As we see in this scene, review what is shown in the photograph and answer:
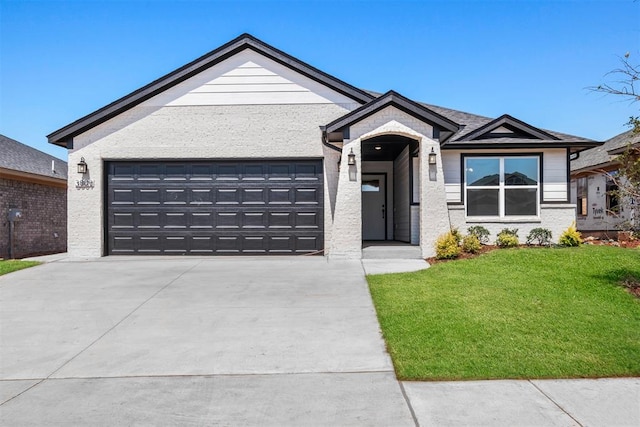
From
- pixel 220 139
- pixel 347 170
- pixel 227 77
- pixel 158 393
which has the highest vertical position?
pixel 227 77

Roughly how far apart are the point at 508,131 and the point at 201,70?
357 inches

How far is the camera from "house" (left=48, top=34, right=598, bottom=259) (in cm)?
1151

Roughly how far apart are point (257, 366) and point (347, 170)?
6.65 meters

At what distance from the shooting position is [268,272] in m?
8.95

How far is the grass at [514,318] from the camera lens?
161 inches

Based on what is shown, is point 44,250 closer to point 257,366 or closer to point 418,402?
point 257,366

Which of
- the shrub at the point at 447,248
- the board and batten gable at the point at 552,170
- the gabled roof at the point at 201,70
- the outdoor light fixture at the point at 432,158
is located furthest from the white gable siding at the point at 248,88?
the shrub at the point at 447,248

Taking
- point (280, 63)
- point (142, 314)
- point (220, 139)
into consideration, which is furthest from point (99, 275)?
point (280, 63)

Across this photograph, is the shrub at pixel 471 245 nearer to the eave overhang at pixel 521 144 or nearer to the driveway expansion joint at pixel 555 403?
the eave overhang at pixel 521 144

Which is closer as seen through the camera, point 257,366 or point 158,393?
point 158,393

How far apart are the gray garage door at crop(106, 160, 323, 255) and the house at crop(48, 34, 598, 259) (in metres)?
0.03

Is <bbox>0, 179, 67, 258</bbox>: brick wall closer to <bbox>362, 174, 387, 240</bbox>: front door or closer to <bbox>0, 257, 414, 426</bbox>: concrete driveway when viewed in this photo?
<bbox>0, 257, 414, 426</bbox>: concrete driveway

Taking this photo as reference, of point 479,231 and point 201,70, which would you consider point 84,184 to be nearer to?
point 201,70

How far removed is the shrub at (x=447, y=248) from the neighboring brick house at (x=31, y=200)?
13037 millimetres
